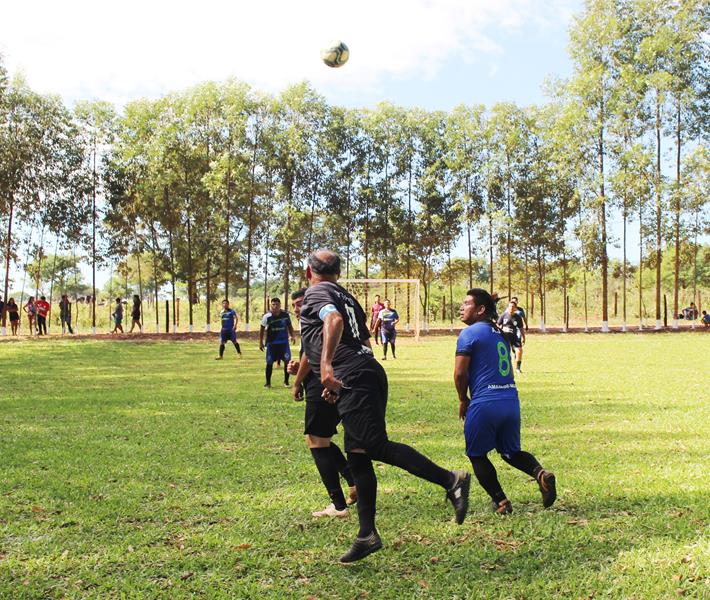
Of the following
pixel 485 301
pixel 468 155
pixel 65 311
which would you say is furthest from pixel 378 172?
pixel 485 301

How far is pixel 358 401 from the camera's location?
435 centimetres

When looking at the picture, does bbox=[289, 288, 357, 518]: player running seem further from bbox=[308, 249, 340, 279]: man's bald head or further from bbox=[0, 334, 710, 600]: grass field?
bbox=[308, 249, 340, 279]: man's bald head

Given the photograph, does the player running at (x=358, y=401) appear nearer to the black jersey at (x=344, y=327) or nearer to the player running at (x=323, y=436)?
the black jersey at (x=344, y=327)

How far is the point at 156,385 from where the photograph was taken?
1453cm

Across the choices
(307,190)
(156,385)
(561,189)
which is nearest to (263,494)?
(156,385)

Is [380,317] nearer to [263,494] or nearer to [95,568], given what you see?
[263,494]

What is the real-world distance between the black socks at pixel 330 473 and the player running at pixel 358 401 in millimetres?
849

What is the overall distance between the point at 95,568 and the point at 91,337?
31.3 metres

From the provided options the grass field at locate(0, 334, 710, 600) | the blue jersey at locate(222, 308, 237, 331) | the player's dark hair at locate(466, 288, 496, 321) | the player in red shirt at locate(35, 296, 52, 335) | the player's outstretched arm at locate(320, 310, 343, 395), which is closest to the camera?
the grass field at locate(0, 334, 710, 600)

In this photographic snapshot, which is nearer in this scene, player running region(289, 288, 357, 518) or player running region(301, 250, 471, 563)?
player running region(301, 250, 471, 563)

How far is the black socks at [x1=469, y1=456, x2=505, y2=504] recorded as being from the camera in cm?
511

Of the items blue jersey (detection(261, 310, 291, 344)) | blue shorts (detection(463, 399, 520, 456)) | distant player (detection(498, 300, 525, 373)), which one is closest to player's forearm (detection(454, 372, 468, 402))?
blue shorts (detection(463, 399, 520, 456))

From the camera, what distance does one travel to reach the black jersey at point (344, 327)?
4469mm

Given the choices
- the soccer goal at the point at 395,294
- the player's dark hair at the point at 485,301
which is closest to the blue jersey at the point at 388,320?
the soccer goal at the point at 395,294
